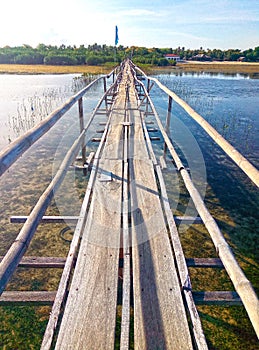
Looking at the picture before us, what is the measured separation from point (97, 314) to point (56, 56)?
4738 cm

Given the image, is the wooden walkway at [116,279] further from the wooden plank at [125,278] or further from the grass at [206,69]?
the grass at [206,69]

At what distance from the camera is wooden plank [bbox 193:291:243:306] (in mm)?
2184

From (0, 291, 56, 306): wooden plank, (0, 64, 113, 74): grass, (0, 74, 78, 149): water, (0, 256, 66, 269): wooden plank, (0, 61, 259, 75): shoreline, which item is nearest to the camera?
(0, 291, 56, 306): wooden plank

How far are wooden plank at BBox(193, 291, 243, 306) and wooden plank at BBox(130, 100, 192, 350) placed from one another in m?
0.18

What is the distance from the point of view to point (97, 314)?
194cm

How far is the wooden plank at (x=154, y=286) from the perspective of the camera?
1.84 metres

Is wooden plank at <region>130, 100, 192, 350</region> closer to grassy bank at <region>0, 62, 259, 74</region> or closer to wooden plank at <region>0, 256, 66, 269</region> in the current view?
wooden plank at <region>0, 256, 66, 269</region>

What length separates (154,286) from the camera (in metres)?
2.18

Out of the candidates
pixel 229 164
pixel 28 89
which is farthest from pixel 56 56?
pixel 229 164

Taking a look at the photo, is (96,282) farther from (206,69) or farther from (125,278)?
(206,69)

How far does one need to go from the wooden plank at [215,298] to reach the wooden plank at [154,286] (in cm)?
18

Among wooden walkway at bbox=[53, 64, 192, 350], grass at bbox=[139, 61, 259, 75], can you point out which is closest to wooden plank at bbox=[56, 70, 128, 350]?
wooden walkway at bbox=[53, 64, 192, 350]

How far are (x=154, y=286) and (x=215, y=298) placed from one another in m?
0.46

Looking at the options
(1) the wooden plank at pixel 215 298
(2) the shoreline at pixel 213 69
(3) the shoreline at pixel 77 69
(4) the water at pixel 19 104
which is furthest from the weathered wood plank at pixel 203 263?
(2) the shoreline at pixel 213 69
